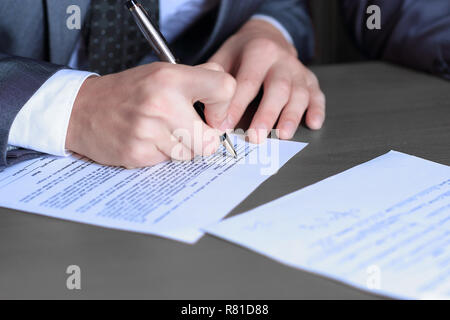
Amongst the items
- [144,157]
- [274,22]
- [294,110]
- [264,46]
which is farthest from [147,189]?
[274,22]

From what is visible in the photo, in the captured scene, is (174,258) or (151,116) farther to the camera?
(151,116)

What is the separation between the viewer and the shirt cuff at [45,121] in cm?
65

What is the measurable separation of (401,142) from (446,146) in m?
0.06

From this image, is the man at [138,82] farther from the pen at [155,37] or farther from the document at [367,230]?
the document at [367,230]

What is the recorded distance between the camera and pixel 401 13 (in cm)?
98

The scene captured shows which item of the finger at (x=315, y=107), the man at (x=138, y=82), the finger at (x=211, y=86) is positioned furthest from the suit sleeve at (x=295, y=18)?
the finger at (x=211, y=86)

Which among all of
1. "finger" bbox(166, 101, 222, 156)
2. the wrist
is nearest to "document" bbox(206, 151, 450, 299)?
"finger" bbox(166, 101, 222, 156)

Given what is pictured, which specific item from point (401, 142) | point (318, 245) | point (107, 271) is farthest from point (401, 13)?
point (107, 271)

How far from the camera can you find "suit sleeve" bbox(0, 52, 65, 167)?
0.63 metres

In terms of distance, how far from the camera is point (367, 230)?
477 millimetres

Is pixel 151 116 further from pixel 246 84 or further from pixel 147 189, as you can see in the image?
pixel 246 84

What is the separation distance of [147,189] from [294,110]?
0.95 feet

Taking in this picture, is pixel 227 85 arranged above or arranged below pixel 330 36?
above
